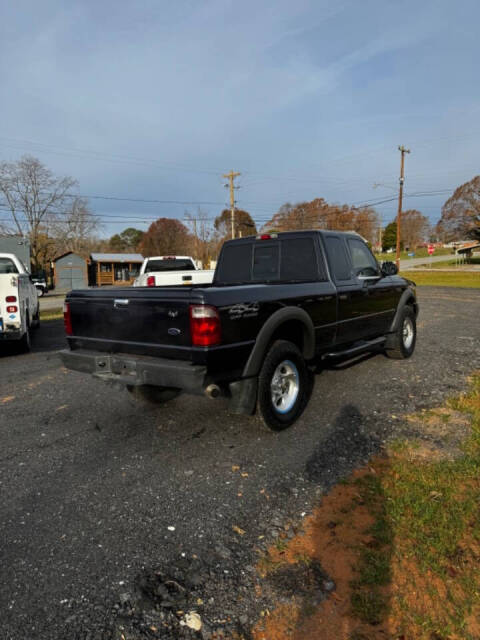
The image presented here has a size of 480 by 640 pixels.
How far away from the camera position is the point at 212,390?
11.5 feet

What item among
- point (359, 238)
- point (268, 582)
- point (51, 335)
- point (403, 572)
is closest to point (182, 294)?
point (268, 582)

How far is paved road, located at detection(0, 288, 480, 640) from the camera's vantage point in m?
2.14

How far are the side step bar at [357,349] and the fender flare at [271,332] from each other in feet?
2.03

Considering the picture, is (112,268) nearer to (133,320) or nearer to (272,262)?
(272,262)

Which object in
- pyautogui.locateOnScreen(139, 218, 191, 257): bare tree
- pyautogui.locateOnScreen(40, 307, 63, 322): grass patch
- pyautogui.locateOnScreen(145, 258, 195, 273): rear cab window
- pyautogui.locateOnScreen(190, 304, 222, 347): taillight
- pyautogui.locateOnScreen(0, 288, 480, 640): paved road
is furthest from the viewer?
pyautogui.locateOnScreen(139, 218, 191, 257): bare tree

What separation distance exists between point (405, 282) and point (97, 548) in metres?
6.24

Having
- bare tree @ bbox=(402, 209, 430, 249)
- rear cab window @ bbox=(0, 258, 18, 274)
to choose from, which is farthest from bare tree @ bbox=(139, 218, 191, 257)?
rear cab window @ bbox=(0, 258, 18, 274)

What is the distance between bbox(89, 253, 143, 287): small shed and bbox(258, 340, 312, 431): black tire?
39298mm

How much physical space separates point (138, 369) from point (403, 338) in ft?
16.1

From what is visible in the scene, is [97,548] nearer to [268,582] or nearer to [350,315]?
[268,582]

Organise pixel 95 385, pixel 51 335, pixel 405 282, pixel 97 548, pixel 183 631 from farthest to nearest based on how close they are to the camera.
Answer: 1. pixel 51 335
2. pixel 405 282
3. pixel 95 385
4. pixel 97 548
5. pixel 183 631

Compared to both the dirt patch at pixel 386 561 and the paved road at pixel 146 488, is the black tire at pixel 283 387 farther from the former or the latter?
the dirt patch at pixel 386 561

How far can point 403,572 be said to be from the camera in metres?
2.29

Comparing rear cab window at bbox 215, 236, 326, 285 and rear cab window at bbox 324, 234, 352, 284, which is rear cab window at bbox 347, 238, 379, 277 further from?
→ rear cab window at bbox 215, 236, 326, 285
